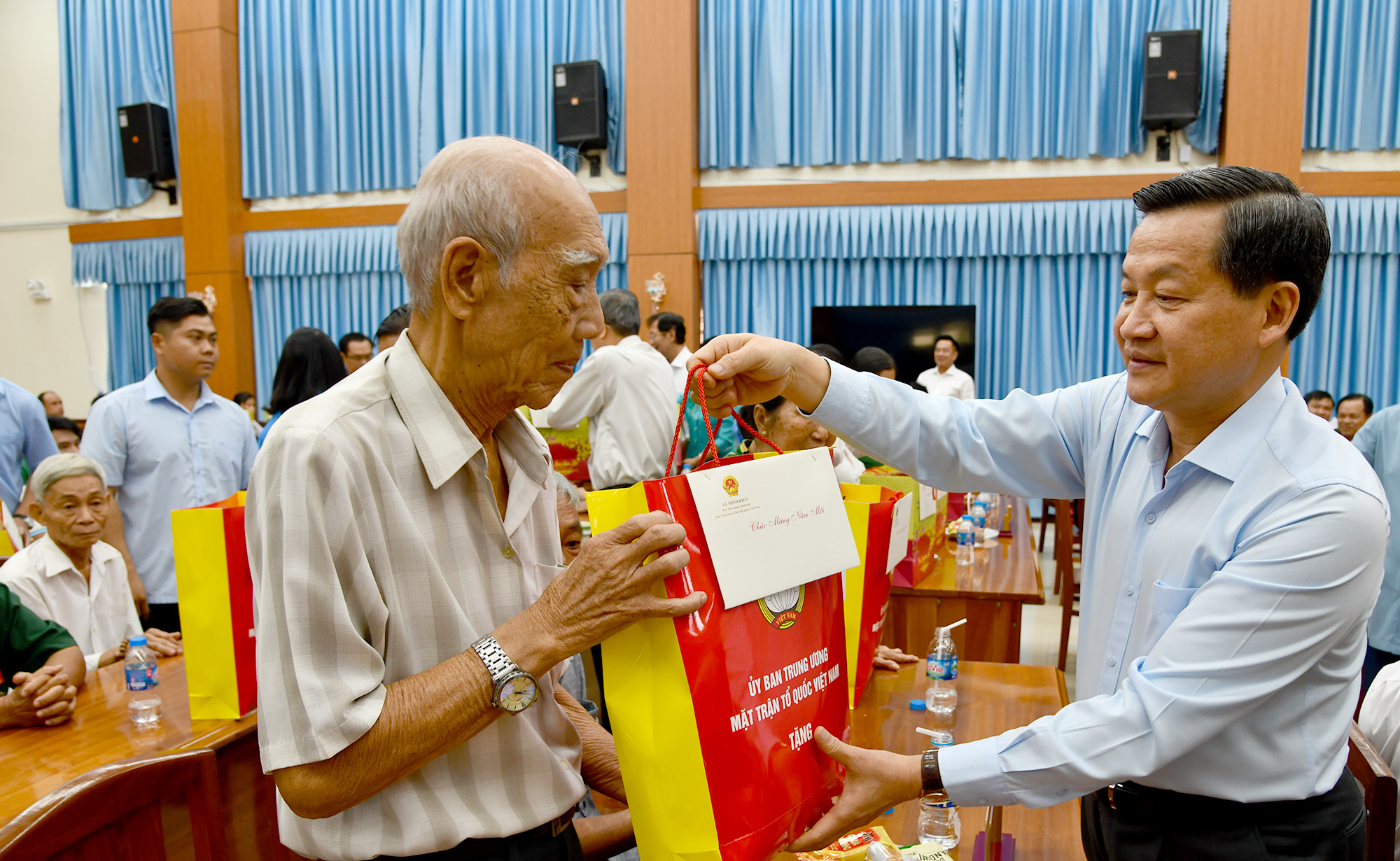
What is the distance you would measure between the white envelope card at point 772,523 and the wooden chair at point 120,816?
0.85 m

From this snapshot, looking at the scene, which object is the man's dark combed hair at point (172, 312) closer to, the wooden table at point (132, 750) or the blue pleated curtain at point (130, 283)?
A: the wooden table at point (132, 750)

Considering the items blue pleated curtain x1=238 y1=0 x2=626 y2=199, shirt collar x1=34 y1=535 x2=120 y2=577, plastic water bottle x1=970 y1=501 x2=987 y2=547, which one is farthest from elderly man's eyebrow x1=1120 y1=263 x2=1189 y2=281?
blue pleated curtain x1=238 y1=0 x2=626 y2=199

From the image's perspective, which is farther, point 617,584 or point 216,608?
point 216,608

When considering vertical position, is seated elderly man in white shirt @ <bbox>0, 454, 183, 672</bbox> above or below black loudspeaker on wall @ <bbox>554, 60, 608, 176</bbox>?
below

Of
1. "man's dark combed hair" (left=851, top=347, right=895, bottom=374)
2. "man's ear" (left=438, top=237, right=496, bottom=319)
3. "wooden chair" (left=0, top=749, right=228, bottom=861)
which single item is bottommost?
"wooden chair" (left=0, top=749, right=228, bottom=861)

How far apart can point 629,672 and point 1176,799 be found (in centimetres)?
74

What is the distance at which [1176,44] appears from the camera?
22.2 feet

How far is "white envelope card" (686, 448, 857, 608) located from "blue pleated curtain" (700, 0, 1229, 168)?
274 inches

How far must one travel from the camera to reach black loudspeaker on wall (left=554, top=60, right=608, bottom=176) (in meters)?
7.62

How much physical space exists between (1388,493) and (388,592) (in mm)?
3408

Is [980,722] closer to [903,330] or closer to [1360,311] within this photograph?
[903,330]

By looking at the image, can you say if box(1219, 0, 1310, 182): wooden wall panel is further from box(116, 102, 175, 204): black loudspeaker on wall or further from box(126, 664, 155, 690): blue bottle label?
box(116, 102, 175, 204): black loudspeaker on wall

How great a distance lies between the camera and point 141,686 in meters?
2.09

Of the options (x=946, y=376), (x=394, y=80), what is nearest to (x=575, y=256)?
(x=946, y=376)
